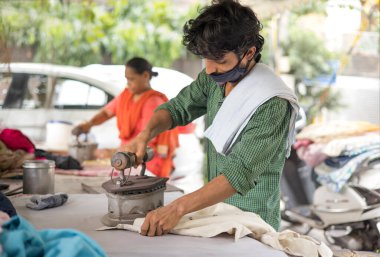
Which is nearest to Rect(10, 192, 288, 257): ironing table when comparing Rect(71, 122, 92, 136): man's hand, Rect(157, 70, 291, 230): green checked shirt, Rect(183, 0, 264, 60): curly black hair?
Rect(157, 70, 291, 230): green checked shirt

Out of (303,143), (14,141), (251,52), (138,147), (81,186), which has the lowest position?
(303,143)

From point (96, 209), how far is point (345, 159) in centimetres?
302

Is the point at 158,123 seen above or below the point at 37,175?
above

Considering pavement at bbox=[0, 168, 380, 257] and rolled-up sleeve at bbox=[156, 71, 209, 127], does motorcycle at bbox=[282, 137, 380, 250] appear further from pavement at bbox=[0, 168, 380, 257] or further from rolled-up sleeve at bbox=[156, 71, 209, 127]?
rolled-up sleeve at bbox=[156, 71, 209, 127]

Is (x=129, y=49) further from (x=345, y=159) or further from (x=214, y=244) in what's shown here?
(x=214, y=244)

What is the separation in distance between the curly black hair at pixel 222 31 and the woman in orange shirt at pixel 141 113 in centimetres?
248

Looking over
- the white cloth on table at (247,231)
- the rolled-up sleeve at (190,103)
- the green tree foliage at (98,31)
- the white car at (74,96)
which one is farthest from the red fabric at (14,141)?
the green tree foliage at (98,31)

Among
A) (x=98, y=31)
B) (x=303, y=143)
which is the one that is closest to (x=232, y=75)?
(x=303, y=143)

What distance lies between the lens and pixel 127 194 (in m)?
2.14

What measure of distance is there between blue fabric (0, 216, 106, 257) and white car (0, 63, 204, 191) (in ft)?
15.3

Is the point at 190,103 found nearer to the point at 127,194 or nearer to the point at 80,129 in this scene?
the point at 127,194

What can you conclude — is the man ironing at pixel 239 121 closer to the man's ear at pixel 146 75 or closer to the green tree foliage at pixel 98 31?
the man's ear at pixel 146 75

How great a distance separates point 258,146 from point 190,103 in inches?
A: 25.1

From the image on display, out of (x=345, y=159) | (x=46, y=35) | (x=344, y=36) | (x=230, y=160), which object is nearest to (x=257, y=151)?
(x=230, y=160)
